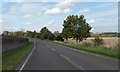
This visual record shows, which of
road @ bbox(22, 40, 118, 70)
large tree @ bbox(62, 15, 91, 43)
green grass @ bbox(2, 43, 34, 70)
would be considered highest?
large tree @ bbox(62, 15, 91, 43)

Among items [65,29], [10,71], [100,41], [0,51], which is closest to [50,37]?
[65,29]

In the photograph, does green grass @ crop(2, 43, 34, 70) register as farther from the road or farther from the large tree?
the large tree

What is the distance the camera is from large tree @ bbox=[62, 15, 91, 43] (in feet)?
274

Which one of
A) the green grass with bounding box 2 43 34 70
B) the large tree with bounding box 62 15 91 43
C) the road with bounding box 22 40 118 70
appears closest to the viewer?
the road with bounding box 22 40 118 70

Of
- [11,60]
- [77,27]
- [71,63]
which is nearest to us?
[71,63]

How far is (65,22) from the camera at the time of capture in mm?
88938

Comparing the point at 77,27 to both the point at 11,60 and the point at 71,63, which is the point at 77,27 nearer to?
the point at 11,60

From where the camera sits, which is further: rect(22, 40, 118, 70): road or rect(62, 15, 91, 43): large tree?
rect(62, 15, 91, 43): large tree

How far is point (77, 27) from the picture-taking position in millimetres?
85188

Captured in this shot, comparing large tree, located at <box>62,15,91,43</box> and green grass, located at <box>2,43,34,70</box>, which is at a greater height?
large tree, located at <box>62,15,91,43</box>

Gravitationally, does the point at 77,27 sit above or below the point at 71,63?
above

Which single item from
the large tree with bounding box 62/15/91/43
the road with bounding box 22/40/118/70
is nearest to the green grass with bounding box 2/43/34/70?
the road with bounding box 22/40/118/70

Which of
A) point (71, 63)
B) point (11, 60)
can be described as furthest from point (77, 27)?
point (71, 63)

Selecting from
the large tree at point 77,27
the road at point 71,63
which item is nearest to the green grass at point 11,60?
the road at point 71,63
